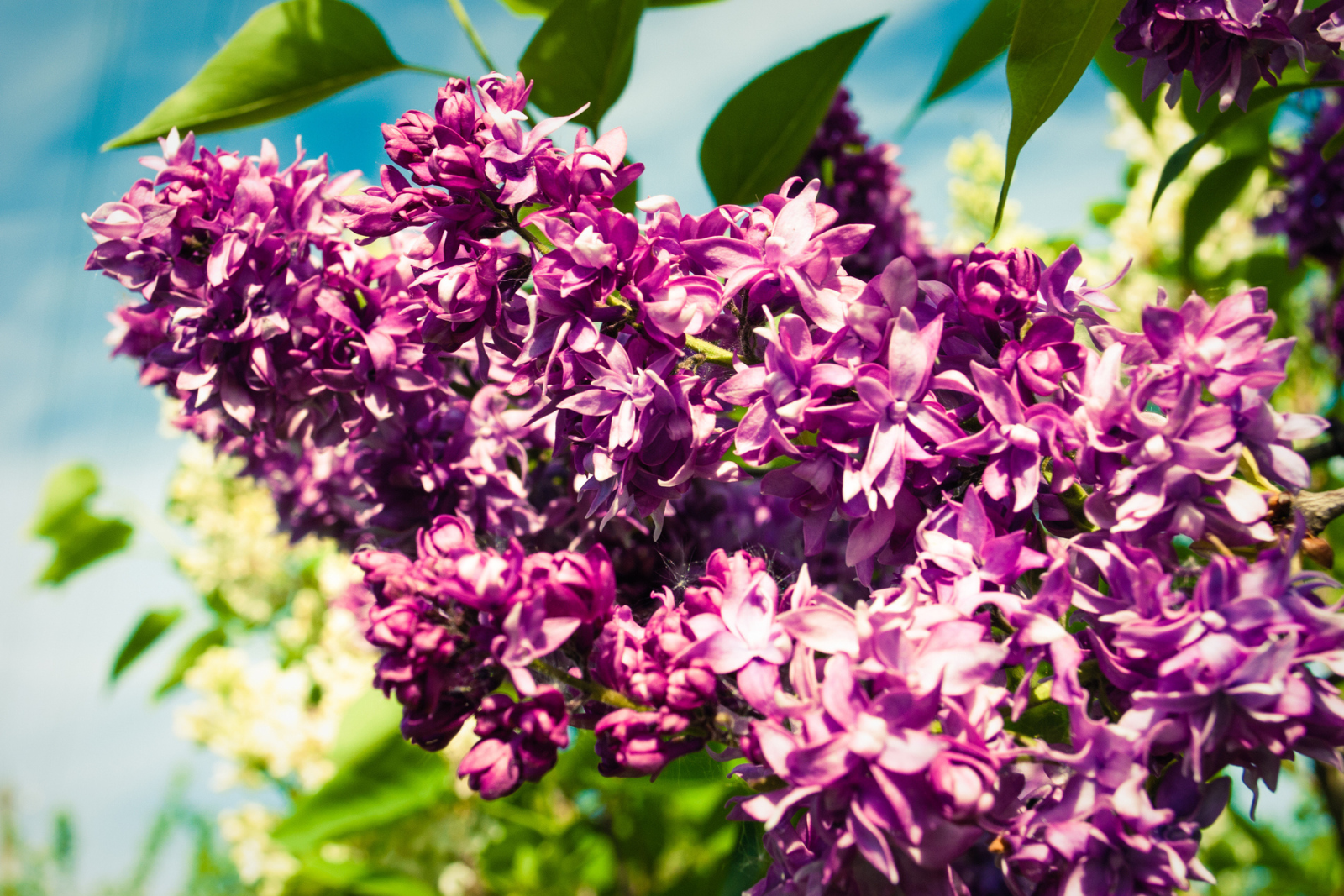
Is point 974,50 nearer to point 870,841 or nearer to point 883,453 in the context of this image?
point 883,453

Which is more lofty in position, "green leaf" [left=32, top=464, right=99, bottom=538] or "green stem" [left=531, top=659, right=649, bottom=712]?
"green stem" [left=531, top=659, right=649, bottom=712]

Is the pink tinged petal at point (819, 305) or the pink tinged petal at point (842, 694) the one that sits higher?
the pink tinged petal at point (819, 305)

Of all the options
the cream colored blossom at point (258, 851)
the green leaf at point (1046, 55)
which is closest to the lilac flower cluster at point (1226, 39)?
the green leaf at point (1046, 55)

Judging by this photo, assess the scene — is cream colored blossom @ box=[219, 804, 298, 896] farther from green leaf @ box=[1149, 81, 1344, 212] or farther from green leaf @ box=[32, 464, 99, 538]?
green leaf @ box=[1149, 81, 1344, 212]

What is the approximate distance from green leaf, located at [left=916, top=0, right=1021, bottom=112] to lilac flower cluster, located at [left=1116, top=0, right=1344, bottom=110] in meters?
0.14

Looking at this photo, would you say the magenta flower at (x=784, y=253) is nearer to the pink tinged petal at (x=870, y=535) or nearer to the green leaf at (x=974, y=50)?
the pink tinged petal at (x=870, y=535)

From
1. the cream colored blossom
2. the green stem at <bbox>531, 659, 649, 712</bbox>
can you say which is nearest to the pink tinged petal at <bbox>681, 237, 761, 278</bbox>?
the green stem at <bbox>531, 659, 649, 712</bbox>

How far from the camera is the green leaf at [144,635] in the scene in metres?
1.88

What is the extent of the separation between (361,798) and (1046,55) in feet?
3.56

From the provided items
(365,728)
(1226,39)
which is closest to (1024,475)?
(1226,39)

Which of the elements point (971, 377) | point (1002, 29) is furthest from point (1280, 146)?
point (971, 377)

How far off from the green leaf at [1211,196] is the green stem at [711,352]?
70 centimetres

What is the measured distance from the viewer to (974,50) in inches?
28.0

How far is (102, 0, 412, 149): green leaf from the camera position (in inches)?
28.5
